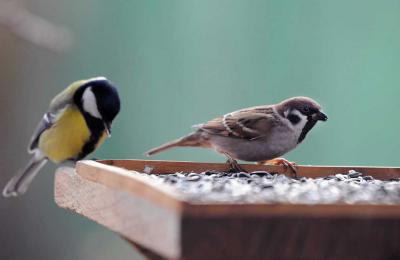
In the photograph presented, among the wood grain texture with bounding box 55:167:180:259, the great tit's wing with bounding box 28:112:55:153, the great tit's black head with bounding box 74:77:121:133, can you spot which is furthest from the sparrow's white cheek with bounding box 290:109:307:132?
the great tit's wing with bounding box 28:112:55:153

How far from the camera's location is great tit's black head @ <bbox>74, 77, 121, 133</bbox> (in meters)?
3.37

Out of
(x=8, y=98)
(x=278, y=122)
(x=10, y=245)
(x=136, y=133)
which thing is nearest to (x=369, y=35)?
(x=136, y=133)

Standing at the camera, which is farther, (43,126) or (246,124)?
Result: (43,126)

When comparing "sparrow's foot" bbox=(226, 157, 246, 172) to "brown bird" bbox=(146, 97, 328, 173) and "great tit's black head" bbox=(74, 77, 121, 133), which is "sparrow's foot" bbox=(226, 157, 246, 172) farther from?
"great tit's black head" bbox=(74, 77, 121, 133)

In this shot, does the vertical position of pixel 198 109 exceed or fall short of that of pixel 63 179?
it falls short

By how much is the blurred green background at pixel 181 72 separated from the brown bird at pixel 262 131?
1.54 metres

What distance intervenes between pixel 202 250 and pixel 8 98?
12.6 ft

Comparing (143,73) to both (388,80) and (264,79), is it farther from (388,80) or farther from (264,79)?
(388,80)

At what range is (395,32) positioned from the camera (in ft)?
15.1

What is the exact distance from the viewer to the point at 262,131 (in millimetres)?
2967

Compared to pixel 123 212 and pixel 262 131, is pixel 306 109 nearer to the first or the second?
pixel 262 131

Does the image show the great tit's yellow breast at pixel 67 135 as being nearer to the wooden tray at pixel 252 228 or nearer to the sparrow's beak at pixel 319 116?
the sparrow's beak at pixel 319 116

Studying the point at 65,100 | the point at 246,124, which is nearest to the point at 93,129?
the point at 65,100

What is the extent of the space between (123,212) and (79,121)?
1937 millimetres
